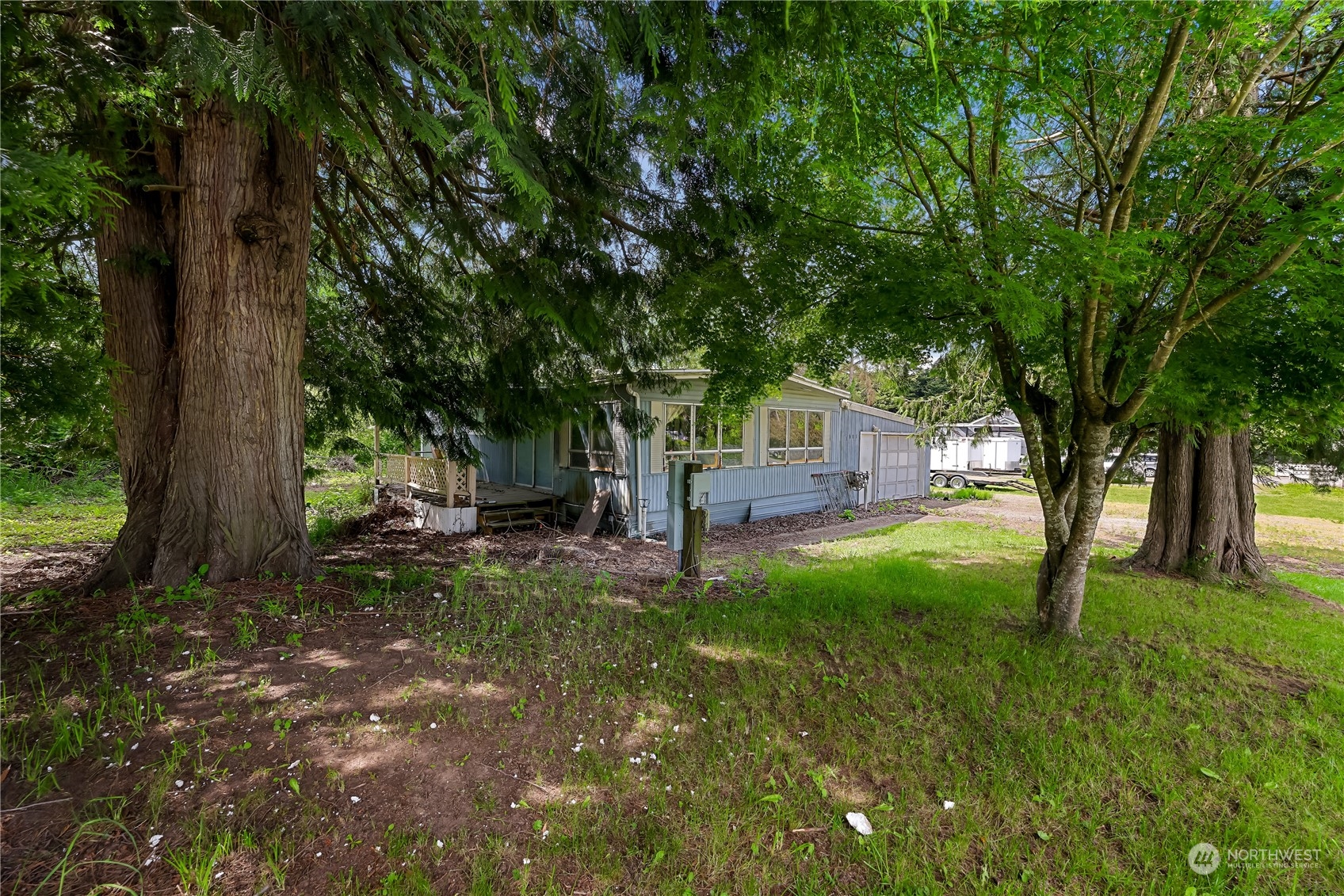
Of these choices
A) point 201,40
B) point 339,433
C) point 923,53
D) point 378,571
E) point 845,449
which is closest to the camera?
point 201,40

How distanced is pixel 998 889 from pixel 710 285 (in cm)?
386

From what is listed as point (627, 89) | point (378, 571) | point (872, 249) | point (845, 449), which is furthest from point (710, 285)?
point (845, 449)

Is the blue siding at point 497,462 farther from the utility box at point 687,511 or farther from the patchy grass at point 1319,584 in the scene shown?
the patchy grass at point 1319,584

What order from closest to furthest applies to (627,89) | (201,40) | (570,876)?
(570,876)
(201,40)
(627,89)

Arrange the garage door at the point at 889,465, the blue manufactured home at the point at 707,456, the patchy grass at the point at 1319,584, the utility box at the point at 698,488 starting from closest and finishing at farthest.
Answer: the utility box at the point at 698,488
the patchy grass at the point at 1319,584
the blue manufactured home at the point at 707,456
the garage door at the point at 889,465

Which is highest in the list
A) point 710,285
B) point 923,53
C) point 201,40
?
point 923,53

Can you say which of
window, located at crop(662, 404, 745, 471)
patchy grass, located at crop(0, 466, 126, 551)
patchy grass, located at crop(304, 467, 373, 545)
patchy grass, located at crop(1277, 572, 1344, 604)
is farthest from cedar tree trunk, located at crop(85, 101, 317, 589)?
patchy grass, located at crop(1277, 572, 1344, 604)

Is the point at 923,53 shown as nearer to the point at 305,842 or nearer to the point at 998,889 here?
the point at 998,889

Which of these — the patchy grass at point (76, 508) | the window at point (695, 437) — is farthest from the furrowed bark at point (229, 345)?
the window at point (695, 437)

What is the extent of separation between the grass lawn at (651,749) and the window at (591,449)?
6.13 meters

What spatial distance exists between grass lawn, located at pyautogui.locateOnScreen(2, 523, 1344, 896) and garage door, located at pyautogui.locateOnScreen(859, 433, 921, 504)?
1129 cm

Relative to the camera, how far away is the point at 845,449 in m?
15.1

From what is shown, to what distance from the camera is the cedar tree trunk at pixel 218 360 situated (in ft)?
13.6

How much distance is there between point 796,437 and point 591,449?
5358mm
